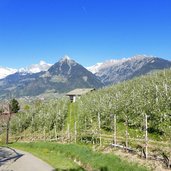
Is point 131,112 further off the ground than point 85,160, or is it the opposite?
point 131,112

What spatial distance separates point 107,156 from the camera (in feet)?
97.8

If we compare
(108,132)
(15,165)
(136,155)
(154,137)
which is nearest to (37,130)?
(108,132)

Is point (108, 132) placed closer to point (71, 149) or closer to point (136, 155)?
point (71, 149)

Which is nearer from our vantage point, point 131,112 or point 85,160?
point 85,160

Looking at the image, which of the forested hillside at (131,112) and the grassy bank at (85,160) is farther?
the forested hillside at (131,112)

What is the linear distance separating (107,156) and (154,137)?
15.3 meters

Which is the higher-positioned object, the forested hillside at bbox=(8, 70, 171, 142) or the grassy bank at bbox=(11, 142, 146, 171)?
the forested hillside at bbox=(8, 70, 171, 142)

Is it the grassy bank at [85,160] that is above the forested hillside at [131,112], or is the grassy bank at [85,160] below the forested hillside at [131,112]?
below

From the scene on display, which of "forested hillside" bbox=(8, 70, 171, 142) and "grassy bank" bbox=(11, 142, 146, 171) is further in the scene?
"forested hillside" bbox=(8, 70, 171, 142)

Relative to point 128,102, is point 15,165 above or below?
below

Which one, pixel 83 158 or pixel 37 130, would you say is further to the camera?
pixel 37 130

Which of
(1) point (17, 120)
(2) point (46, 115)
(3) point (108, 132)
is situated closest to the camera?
(3) point (108, 132)

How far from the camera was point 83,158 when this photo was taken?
32969 mm

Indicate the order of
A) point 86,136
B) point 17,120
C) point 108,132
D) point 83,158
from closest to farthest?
point 83,158, point 86,136, point 108,132, point 17,120
